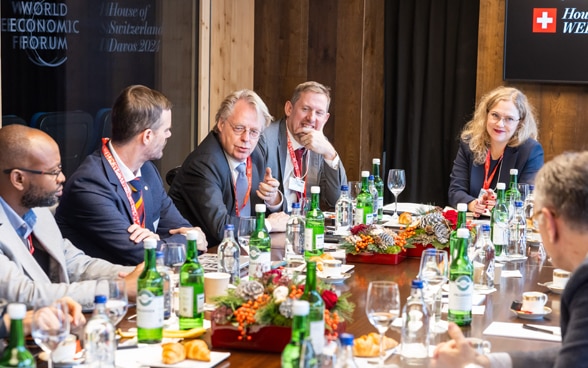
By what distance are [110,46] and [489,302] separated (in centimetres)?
352

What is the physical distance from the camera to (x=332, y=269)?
10.6ft

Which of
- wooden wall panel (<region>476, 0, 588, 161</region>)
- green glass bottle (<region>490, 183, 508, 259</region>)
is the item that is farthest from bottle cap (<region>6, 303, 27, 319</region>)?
wooden wall panel (<region>476, 0, 588, 161</region>)

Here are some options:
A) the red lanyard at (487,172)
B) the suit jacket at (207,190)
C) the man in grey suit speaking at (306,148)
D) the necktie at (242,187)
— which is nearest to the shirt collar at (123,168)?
the suit jacket at (207,190)

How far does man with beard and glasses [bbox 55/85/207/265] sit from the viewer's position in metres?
3.67

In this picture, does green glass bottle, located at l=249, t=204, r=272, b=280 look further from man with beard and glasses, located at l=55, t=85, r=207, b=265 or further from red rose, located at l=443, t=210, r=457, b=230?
red rose, located at l=443, t=210, r=457, b=230

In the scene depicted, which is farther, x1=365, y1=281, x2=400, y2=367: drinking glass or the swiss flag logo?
the swiss flag logo

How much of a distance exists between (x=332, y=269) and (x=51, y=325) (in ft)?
4.33

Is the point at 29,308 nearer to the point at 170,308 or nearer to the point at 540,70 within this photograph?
the point at 170,308

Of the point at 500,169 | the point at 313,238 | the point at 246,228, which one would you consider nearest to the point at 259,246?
the point at 246,228

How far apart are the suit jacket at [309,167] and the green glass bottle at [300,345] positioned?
315 cm

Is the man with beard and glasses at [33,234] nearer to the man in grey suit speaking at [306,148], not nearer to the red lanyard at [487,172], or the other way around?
the man in grey suit speaking at [306,148]

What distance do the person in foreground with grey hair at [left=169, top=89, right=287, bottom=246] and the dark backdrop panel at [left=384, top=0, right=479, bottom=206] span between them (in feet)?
8.83

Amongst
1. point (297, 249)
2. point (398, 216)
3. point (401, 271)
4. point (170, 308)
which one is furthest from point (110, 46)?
point (170, 308)

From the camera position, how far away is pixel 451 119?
23.4 ft
